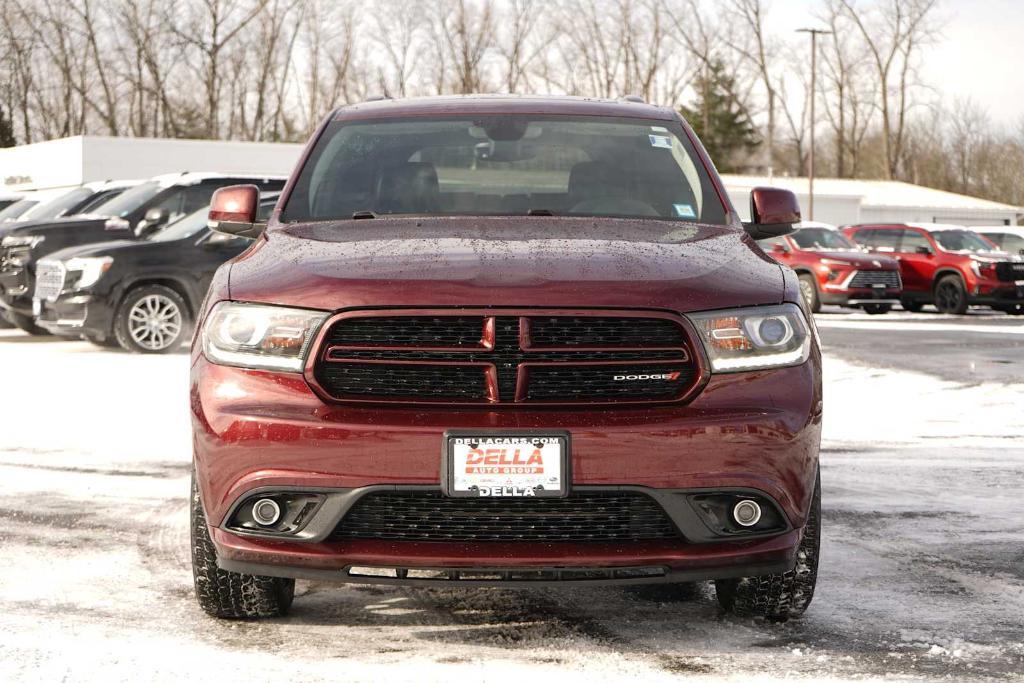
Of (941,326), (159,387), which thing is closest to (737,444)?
(159,387)

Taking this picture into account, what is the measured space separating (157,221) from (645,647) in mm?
12387

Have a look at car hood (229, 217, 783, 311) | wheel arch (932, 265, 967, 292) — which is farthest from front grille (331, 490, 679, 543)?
wheel arch (932, 265, 967, 292)

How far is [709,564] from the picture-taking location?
3879mm

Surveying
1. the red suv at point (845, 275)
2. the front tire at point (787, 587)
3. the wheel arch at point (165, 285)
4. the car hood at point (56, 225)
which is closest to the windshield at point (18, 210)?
the car hood at point (56, 225)

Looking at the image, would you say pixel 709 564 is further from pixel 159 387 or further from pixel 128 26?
pixel 128 26

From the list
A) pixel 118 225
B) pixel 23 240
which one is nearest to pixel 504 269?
pixel 118 225

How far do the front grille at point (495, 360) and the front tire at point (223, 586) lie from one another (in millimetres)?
678

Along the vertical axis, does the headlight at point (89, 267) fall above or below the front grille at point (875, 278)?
above

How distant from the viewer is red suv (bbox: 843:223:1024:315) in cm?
2498

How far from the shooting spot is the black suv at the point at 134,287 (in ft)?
45.9

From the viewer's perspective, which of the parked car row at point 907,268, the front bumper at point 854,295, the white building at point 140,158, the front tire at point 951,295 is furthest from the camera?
the white building at point 140,158

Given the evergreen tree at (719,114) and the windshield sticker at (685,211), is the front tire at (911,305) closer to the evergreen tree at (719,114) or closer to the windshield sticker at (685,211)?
the windshield sticker at (685,211)

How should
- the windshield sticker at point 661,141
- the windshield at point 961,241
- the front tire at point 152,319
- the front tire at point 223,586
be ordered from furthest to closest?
the windshield at point 961,241 → the front tire at point 152,319 → the windshield sticker at point 661,141 → the front tire at point 223,586

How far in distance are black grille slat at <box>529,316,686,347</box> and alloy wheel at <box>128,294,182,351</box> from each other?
35.8 feet
